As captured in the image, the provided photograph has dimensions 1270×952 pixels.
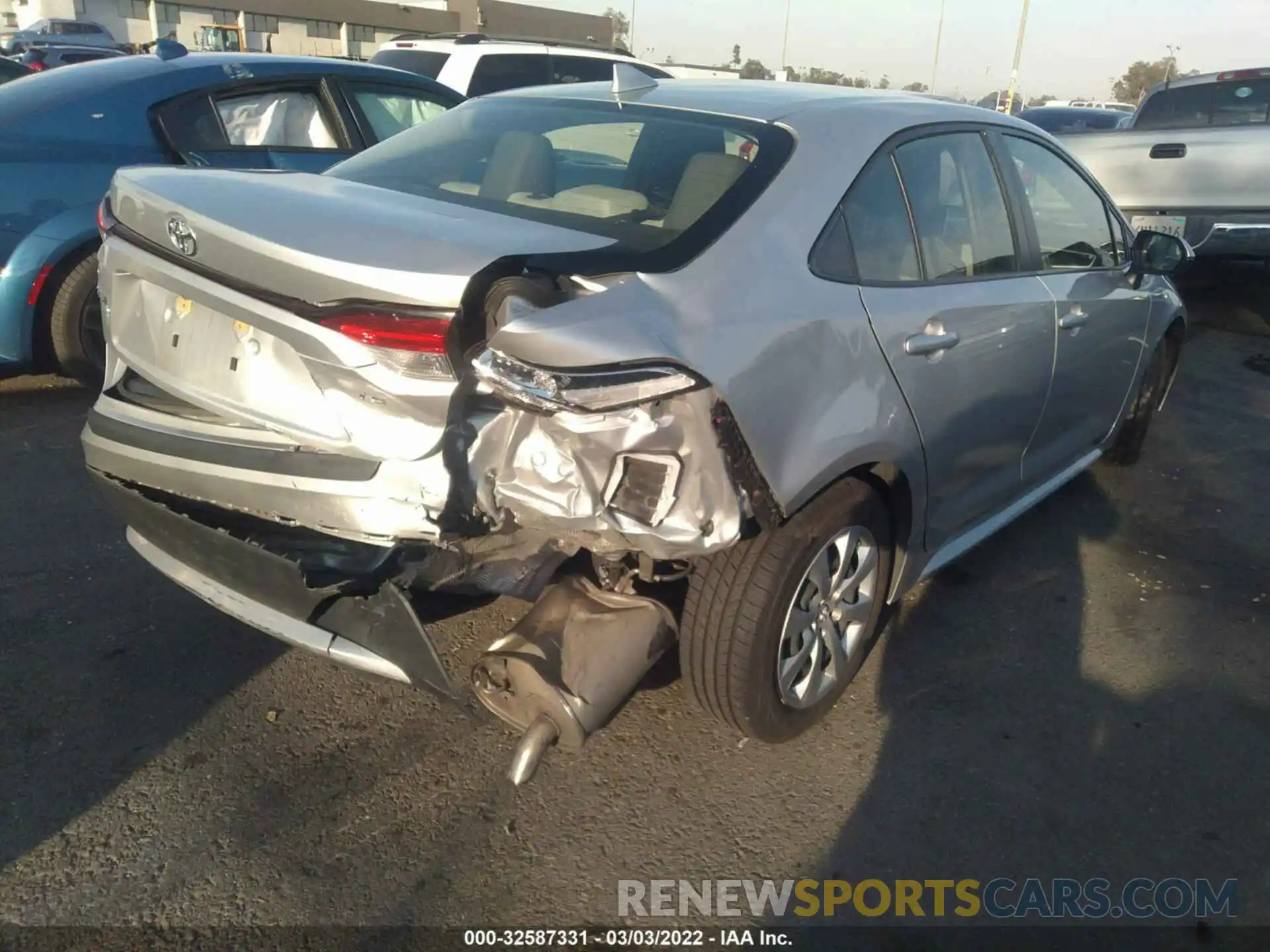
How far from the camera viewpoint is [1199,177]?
761cm

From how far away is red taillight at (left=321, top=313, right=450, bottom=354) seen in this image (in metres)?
2.22

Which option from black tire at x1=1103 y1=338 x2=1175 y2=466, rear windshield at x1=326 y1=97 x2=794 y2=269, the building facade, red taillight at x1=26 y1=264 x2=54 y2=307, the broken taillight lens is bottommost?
black tire at x1=1103 y1=338 x2=1175 y2=466

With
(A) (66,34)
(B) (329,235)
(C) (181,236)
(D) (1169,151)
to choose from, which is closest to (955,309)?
(B) (329,235)

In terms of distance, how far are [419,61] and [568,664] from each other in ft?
29.4

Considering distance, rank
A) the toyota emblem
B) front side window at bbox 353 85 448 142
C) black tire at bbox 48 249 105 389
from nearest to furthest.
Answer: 1. the toyota emblem
2. black tire at bbox 48 249 105 389
3. front side window at bbox 353 85 448 142

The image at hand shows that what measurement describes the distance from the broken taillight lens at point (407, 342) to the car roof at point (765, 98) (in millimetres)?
1314

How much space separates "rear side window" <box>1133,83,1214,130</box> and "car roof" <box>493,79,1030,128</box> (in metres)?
6.40

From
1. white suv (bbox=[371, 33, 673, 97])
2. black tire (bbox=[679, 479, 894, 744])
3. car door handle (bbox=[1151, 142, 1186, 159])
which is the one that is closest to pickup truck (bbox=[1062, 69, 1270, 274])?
car door handle (bbox=[1151, 142, 1186, 159])

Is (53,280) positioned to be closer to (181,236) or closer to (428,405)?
(181,236)

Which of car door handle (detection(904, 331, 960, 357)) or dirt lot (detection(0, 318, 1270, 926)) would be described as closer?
dirt lot (detection(0, 318, 1270, 926))

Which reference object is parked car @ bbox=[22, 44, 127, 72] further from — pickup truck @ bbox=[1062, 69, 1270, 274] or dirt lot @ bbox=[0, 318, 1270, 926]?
dirt lot @ bbox=[0, 318, 1270, 926]

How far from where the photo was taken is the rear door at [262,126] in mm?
5312

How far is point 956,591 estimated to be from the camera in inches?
155

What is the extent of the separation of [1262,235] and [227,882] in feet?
26.0
